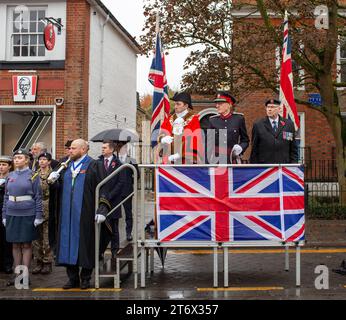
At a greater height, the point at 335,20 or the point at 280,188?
the point at 335,20

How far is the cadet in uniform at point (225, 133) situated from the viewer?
307 inches

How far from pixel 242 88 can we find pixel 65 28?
617 cm

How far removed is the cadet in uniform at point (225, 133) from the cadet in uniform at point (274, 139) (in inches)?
10.2

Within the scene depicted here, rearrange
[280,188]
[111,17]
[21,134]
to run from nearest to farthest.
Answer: [280,188]
[21,134]
[111,17]

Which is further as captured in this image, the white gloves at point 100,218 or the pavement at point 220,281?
the white gloves at point 100,218

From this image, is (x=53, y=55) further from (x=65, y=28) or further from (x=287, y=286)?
Result: (x=287, y=286)

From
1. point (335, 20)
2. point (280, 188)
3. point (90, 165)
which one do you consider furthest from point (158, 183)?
point (335, 20)

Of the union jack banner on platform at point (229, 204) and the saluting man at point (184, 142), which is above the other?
the saluting man at point (184, 142)

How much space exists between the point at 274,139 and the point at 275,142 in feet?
0.16

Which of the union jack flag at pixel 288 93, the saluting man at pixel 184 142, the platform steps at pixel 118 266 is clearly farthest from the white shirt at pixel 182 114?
the platform steps at pixel 118 266

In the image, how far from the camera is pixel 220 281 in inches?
302

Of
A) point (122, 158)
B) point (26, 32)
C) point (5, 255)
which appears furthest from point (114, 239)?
point (26, 32)

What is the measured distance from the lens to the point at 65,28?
1727 cm

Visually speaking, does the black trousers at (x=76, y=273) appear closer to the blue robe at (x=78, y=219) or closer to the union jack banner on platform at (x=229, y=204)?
the blue robe at (x=78, y=219)
